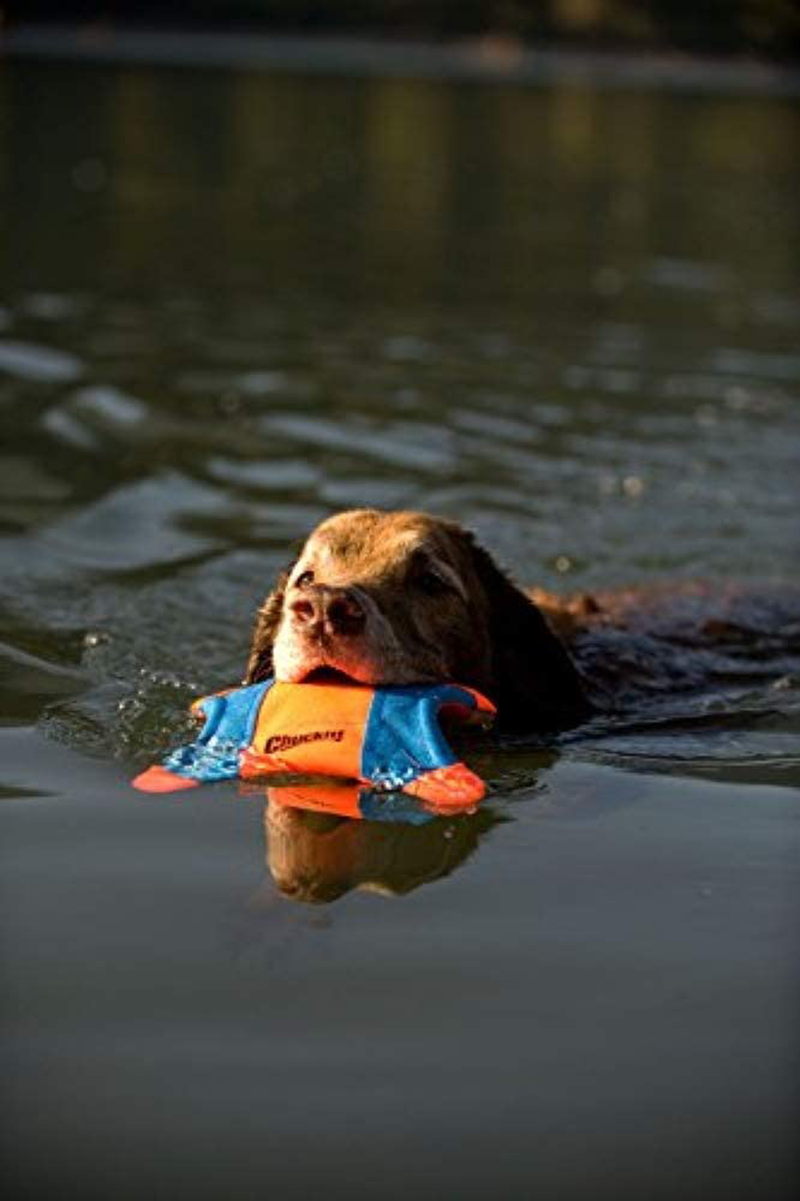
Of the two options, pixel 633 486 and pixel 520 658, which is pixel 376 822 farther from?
pixel 633 486


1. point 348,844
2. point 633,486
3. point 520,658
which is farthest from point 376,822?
point 633,486

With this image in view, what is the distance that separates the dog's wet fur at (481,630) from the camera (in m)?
6.32

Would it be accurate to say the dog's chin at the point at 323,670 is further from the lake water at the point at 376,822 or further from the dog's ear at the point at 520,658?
the dog's ear at the point at 520,658

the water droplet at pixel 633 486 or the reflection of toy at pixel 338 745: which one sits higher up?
the reflection of toy at pixel 338 745

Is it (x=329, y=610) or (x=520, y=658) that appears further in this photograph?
(x=520, y=658)

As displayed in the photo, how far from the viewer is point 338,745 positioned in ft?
20.4

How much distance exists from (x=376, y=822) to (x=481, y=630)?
1.33 m

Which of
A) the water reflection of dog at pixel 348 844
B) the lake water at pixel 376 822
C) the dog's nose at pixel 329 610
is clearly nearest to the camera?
the lake water at pixel 376 822

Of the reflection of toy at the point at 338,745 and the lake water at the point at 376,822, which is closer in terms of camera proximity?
the lake water at the point at 376,822

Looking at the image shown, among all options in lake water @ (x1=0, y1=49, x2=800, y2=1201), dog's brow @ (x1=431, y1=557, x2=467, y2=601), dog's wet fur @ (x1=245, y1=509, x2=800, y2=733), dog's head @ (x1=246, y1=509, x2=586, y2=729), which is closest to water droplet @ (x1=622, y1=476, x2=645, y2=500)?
lake water @ (x1=0, y1=49, x2=800, y2=1201)

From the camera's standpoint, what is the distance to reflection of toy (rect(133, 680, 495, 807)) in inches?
242

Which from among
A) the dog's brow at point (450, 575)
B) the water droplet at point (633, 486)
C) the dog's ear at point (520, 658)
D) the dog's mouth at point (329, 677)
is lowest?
the water droplet at point (633, 486)

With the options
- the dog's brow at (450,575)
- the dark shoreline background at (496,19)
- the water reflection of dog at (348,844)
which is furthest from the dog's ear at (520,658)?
the dark shoreline background at (496,19)

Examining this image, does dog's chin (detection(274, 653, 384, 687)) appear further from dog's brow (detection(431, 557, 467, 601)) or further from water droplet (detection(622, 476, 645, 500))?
water droplet (detection(622, 476, 645, 500))
